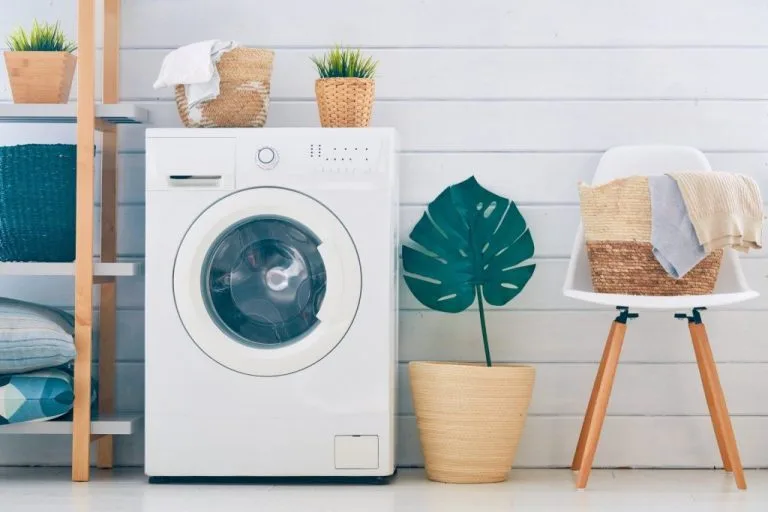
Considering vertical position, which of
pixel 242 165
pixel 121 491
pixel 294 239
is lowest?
pixel 121 491

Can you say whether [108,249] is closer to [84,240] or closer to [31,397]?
[84,240]

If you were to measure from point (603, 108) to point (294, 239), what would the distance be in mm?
959

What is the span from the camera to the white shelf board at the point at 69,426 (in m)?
2.47

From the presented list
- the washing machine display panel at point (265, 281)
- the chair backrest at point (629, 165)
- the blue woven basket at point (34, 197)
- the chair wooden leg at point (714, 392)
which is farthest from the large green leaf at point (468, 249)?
the blue woven basket at point (34, 197)

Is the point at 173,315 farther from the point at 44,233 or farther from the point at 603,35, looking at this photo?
the point at 603,35

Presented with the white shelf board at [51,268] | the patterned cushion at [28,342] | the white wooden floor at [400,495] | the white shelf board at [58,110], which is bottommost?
the white wooden floor at [400,495]

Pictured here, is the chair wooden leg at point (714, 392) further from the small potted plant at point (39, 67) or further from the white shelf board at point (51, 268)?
the small potted plant at point (39, 67)

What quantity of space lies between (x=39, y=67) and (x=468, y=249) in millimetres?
1148

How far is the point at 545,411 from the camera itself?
2.80 meters

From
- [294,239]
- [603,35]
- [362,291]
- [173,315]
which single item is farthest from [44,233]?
[603,35]

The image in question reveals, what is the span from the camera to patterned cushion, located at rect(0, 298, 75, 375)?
2.41 meters

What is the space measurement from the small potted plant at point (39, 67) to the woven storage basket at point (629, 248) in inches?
51.2

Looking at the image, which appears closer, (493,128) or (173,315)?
(173,315)

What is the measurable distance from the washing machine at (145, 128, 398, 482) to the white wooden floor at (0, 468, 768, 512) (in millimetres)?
92
